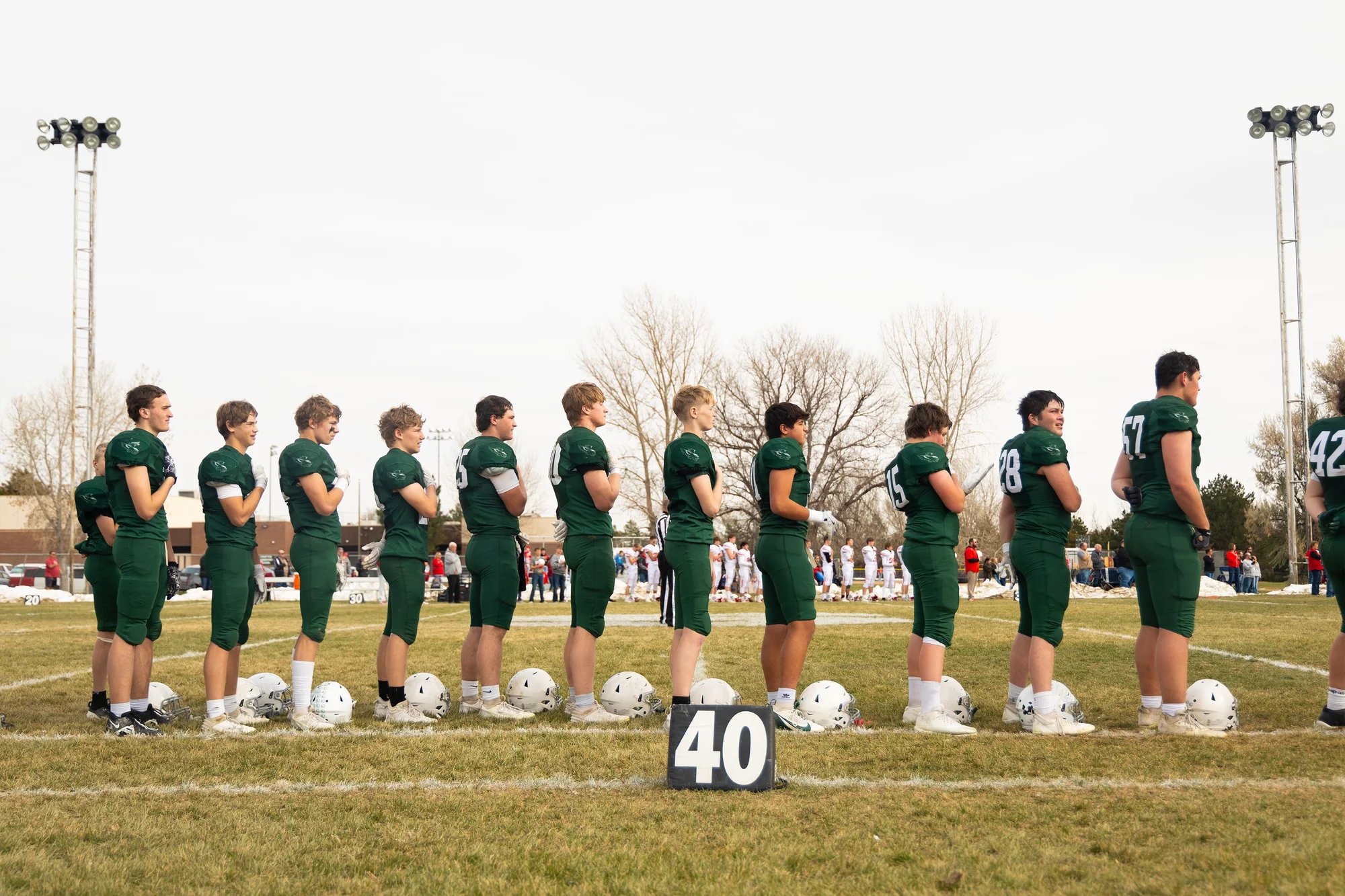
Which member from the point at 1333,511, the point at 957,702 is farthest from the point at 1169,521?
the point at 957,702

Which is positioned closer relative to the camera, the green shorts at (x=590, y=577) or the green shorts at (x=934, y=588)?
the green shorts at (x=934, y=588)

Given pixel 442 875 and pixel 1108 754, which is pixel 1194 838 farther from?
pixel 442 875

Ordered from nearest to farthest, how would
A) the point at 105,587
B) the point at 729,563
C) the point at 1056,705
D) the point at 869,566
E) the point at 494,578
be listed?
the point at 1056,705 → the point at 494,578 → the point at 105,587 → the point at 729,563 → the point at 869,566

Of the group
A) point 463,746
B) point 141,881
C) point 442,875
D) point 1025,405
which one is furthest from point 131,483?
point 1025,405

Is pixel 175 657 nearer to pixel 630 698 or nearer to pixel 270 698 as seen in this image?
pixel 270 698

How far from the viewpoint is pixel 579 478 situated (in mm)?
7312

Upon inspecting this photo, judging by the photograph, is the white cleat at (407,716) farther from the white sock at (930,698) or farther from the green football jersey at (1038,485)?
the green football jersey at (1038,485)

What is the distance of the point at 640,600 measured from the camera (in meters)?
31.3

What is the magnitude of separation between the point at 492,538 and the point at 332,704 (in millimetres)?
1533

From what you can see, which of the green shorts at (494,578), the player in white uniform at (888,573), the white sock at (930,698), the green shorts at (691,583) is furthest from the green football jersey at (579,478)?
the player in white uniform at (888,573)

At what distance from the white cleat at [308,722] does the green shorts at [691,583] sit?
2436 millimetres

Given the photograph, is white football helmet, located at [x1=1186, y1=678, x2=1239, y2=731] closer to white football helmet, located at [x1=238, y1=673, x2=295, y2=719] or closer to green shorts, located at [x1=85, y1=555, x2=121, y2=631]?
white football helmet, located at [x1=238, y1=673, x2=295, y2=719]

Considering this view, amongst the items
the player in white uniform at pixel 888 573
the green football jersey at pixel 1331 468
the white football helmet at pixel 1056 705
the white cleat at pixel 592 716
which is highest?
the green football jersey at pixel 1331 468

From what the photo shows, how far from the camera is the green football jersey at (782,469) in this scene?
6.84m
